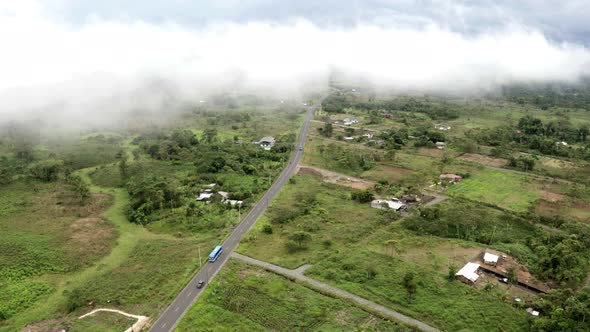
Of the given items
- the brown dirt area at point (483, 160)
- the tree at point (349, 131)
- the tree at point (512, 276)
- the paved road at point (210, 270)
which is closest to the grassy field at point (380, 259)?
the tree at point (512, 276)

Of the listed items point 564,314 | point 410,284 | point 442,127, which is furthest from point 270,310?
point 442,127

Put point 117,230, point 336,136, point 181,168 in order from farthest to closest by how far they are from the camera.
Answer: point 336,136 < point 181,168 < point 117,230

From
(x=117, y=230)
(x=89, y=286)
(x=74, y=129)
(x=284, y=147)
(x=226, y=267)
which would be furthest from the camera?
(x=74, y=129)

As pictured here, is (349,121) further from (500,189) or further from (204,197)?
(204,197)

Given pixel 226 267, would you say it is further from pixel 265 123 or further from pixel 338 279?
pixel 265 123

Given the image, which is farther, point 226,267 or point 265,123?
point 265,123

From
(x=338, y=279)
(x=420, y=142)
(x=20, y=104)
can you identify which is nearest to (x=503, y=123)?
(x=420, y=142)
